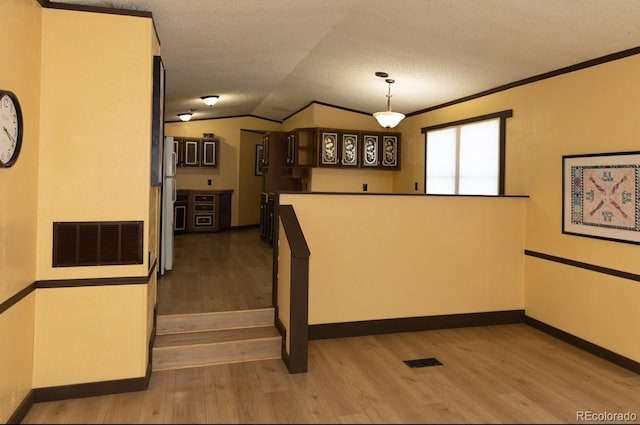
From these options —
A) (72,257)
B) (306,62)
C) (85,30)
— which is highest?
(306,62)

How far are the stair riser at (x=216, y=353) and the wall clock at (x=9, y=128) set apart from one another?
5.86 ft

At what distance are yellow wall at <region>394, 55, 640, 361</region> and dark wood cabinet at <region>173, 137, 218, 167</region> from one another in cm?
596

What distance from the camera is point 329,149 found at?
7199mm

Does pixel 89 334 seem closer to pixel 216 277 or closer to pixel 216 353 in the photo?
pixel 216 353

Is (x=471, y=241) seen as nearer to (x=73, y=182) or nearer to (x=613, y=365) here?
(x=613, y=365)

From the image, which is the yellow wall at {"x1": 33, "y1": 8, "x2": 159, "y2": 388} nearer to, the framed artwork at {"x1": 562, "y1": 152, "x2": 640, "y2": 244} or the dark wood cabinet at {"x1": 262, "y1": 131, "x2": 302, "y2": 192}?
the framed artwork at {"x1": 562, "y1": 152, "x2": 640, "y2": 244}

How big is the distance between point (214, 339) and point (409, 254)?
2055 mm

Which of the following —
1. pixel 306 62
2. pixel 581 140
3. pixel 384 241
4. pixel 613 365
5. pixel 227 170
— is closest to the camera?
pixel 613 365

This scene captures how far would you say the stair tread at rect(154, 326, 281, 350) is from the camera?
362cm

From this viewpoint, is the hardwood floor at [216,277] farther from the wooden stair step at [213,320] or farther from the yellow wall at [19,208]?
the yellow wall at [19,208]

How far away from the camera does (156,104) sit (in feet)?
10.8

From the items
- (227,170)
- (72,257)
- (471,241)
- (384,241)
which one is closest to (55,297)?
(72,257)

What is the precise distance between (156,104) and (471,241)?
333cm

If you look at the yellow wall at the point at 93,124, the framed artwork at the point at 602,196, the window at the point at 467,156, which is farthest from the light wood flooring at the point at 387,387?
the window at the point at 467,156
